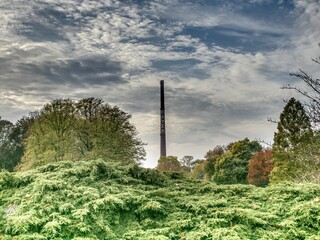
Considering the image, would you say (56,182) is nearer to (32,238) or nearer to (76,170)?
(76,170)

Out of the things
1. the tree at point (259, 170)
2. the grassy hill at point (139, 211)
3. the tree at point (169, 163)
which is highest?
the tree at point (169, 163)

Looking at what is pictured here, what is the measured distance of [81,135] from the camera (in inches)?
1319

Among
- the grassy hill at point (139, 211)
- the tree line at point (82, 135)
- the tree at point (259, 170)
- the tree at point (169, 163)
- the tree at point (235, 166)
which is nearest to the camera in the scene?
the grassy hill at point (139, 211)

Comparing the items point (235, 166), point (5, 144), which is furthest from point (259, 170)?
point (5, 144)

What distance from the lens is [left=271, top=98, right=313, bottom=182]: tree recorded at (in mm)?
32719

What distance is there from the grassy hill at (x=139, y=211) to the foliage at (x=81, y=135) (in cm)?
2047

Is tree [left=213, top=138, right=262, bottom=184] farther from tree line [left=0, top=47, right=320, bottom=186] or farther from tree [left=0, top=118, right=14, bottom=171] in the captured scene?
tree [left=0, top=118, right=14, bottom=171]

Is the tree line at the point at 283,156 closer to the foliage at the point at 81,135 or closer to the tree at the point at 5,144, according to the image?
the foliage at the point at 81,135

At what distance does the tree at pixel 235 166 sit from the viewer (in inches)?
2021

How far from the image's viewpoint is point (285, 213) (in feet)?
28.5

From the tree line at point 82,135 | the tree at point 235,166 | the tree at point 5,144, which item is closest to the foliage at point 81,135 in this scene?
the tree line at point 82,135

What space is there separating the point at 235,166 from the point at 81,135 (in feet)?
84.2

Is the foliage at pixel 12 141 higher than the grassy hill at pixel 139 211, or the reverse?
the foliage at pixel 12 141

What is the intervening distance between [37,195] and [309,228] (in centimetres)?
611
